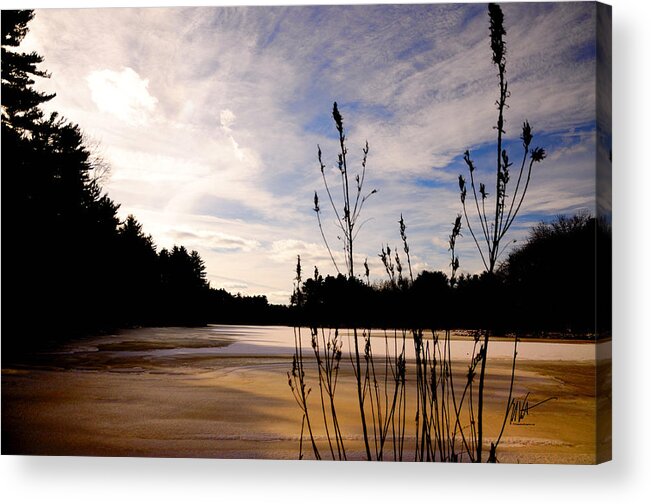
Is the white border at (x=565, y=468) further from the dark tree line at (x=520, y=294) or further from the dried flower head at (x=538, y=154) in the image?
the dried flower head at (x=538, y=154)

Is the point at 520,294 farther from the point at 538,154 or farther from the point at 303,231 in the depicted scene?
the point at 303,231

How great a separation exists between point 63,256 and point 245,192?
1.26m

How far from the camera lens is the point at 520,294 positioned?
11.7ft

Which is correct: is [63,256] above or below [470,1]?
below

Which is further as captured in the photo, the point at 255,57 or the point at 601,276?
the point at 255,57

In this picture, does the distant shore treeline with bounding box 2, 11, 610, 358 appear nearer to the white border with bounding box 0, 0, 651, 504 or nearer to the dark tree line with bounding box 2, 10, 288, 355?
the dark tree line with bounding box 2, 10, 288, 355

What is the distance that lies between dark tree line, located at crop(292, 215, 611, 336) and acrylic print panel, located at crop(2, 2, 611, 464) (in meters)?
0.01

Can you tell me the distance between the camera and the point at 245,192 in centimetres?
384

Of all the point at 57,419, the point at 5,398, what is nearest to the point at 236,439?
the point at 57,419

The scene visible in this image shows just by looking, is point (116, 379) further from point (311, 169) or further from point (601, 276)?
point (601, 276)

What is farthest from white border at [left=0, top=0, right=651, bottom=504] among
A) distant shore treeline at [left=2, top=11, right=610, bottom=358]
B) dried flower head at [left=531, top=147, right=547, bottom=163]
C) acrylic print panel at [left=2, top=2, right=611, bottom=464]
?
dried flower head at [left=531, top=147, right=547, bottom=163]

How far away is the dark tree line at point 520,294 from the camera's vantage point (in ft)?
11.4
